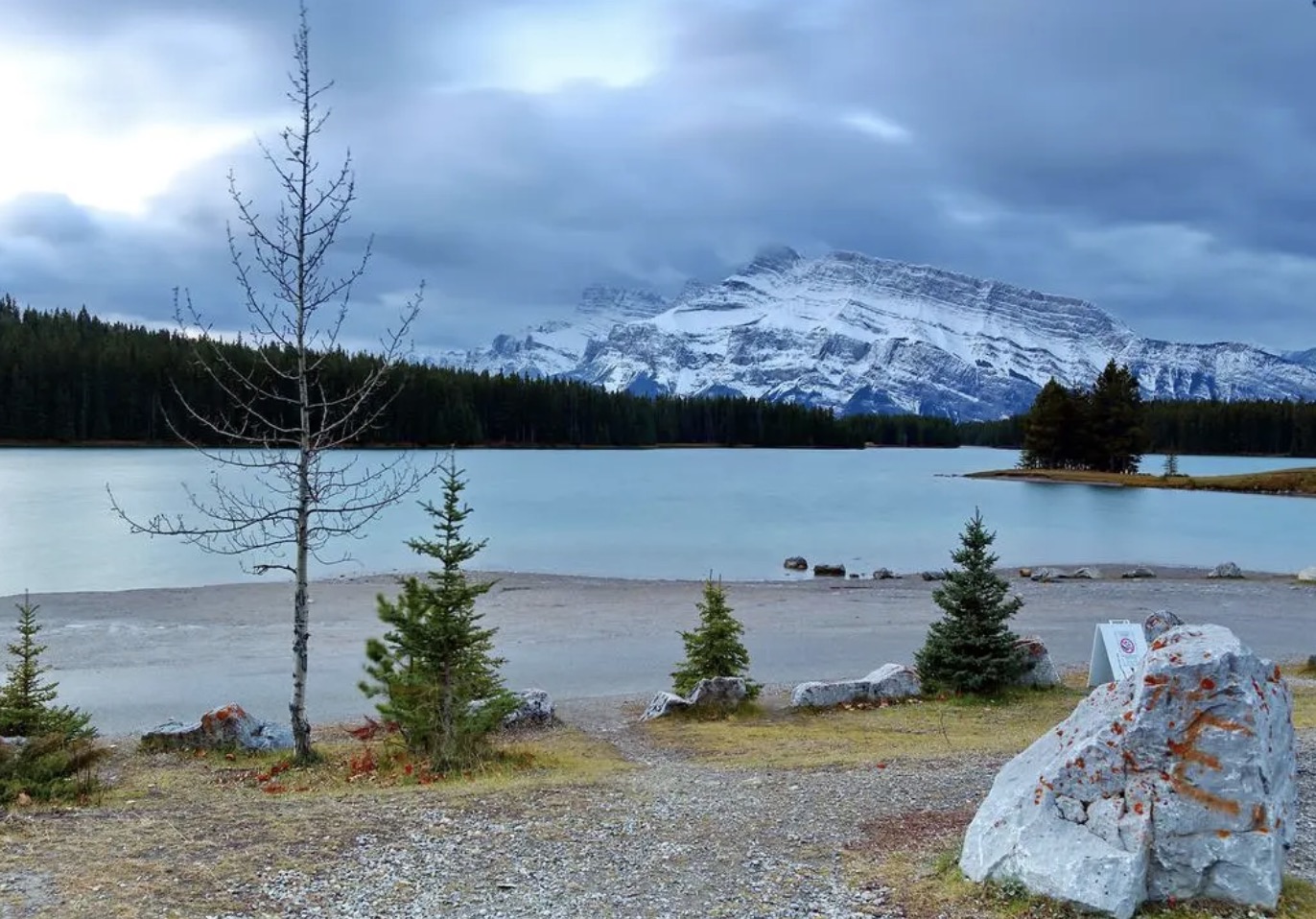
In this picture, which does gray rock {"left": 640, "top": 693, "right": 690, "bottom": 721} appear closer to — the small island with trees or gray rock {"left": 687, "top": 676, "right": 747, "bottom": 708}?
gray rock {"left": 687, "top": 676, "right": 747, "bottom": 708}

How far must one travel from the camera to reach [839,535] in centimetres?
5638

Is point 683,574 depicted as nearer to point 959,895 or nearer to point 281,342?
point 281,342

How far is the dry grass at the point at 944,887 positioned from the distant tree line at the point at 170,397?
94.9 m

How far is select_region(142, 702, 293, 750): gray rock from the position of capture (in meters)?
14.4

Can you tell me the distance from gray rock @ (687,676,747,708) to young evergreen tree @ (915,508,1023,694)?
3.52 metres

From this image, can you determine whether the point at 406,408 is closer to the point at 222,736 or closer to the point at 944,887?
the point at 222,736

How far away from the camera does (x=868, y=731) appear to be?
15383 millimetres

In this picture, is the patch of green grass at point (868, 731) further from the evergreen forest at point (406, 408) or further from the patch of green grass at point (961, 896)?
the evergreen forest at point (406, 408)

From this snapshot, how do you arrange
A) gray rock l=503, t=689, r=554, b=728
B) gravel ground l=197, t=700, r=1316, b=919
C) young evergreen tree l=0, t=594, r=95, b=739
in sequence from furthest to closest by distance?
gray rock l=503, t=689, r=554, b=728 < young evergreen tree l=0, t=594, r=95, b=739 < gravel ground l=197, t=700, r=1316, b=919

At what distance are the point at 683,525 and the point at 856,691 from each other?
1657 inches

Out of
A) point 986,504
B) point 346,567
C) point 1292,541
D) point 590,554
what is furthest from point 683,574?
point 986,504

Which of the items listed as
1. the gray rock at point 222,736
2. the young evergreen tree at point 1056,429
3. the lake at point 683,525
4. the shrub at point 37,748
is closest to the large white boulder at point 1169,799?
the shrub at point 37,748

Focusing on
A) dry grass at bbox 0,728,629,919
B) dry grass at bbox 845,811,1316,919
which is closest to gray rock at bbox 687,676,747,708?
dry grass at bbox 0,728,629,919

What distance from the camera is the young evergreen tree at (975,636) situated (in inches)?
688
